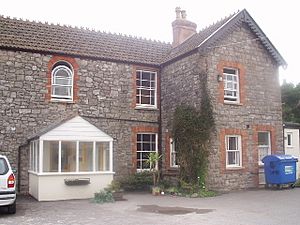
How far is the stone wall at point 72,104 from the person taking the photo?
15.9m

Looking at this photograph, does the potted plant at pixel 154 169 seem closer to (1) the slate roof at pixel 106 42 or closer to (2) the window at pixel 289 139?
(1) the slate roof at pixel 106 42

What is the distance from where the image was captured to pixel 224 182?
16.4 metres

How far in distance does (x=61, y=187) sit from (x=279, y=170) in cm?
952

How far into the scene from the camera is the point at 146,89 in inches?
759

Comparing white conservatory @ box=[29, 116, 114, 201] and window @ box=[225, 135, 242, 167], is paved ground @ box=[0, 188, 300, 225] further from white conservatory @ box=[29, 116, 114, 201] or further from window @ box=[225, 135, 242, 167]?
window @ box=[225, 135, 242, 167]

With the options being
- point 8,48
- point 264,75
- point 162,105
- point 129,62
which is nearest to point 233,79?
point 264,75

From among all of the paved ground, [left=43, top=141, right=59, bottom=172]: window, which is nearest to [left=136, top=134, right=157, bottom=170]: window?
the paved ground

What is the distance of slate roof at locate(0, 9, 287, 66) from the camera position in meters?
16.7

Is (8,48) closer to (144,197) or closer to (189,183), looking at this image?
(144,197)

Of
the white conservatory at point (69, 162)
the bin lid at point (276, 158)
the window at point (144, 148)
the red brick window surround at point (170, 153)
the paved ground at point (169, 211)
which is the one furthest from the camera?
the window at point (144, 148)

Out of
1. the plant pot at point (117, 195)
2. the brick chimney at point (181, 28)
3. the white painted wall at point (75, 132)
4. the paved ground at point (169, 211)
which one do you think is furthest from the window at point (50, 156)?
the brick chimney at point (181, 28)

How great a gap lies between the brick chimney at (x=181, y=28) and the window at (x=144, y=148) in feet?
18.5

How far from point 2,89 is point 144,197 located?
7.63 m

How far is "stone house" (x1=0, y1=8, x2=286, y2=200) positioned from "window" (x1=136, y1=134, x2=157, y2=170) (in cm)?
5
